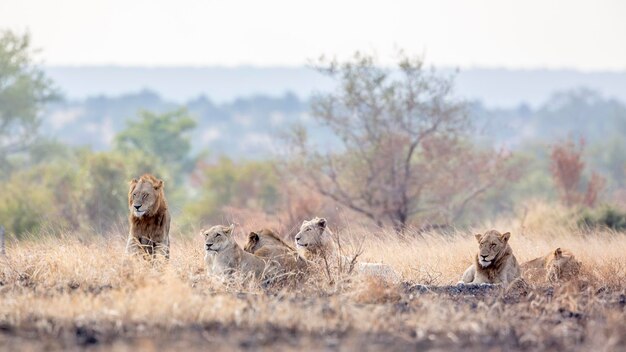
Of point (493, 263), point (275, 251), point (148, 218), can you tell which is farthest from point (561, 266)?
point (148, 218)

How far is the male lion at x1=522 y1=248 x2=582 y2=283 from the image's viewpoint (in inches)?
572

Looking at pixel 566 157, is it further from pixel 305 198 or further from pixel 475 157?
pixel 305 198

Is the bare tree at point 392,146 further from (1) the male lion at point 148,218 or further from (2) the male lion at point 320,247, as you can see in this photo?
(1) the male lion at point 148,218

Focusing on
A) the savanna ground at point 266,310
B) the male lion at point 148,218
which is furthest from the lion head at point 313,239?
the male lion at point 148,218

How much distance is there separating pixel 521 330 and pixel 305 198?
16.2 metres

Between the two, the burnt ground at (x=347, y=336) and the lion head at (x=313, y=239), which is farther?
the lion head at (x=313, y=239)

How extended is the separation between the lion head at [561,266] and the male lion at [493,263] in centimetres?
39

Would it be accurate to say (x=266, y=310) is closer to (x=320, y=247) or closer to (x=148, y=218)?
(x=148, y=218)

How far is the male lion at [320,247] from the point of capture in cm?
1390

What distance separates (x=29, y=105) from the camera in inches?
2062

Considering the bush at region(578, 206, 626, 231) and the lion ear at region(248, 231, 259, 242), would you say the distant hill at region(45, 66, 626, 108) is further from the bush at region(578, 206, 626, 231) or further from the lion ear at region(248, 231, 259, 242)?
the lion ear at region(248, 231, 259, 242)

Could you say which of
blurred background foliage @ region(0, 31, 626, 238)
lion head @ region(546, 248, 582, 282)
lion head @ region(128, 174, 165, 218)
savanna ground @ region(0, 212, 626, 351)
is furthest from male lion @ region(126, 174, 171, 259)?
blurred background foliage @ region(0, 31, 626, 238)

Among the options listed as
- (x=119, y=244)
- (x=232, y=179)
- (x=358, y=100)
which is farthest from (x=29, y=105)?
(x=119, y=244)

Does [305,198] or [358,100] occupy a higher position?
[358,100]
